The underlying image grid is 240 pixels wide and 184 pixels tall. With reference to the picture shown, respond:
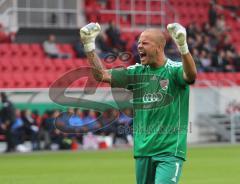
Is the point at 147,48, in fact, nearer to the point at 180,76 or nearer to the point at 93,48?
the point at 180,76

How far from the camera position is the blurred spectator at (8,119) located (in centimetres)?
2430

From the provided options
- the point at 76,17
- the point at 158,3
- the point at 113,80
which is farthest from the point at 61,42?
the point at 113,80

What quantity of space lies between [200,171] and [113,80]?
9.22m

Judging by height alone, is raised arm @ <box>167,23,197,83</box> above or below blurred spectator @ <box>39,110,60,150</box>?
Answer: above

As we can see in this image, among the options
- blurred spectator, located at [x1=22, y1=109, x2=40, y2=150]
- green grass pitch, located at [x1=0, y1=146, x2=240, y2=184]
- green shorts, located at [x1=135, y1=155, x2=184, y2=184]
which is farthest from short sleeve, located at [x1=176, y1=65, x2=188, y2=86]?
blurred spectator, located at [x1=22, y1=109, x2=40, y2=150]

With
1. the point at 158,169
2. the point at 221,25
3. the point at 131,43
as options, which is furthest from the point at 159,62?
the point at 221,25

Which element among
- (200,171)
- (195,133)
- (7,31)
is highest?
(7,31)

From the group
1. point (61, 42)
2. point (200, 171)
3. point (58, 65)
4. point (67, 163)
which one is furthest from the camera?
point (61, 42)

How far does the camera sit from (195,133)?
2884 cm

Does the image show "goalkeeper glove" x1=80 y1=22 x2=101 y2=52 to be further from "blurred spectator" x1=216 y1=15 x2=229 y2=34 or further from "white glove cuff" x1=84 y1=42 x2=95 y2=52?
"blurred spectator" x1=216 y1=15 x2=229 y2=34

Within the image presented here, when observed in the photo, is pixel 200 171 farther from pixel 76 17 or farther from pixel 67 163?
pixel 76 17

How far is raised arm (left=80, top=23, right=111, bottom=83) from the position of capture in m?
7.40

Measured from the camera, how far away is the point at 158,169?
7348 mm

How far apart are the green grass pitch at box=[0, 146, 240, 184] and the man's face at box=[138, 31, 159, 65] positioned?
23.3 feet
